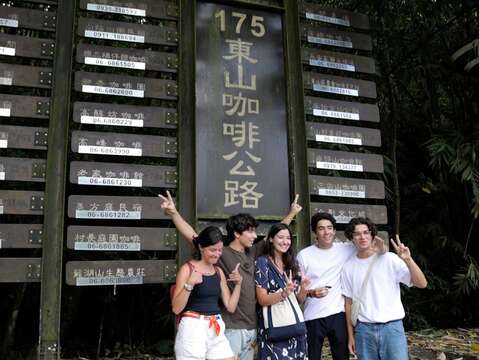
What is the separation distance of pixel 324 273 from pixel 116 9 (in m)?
2.59

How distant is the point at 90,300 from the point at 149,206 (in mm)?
2763

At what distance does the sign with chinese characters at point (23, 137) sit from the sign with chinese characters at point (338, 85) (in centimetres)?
225

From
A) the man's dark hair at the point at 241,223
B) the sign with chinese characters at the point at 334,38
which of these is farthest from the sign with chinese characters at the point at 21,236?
the sign with chinese characters at the point at 334,38

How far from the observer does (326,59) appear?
4434 millimetres

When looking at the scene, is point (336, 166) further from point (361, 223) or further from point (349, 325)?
point (349, 325)

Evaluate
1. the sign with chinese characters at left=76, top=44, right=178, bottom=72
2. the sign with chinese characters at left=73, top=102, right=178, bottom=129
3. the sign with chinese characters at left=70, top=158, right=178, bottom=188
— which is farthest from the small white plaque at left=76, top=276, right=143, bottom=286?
the sign with chinese characters at left=76, top=44, right=178, bottom=72

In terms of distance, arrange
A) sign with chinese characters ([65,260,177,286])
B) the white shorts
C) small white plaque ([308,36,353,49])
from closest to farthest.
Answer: the white shorts < sign with chinese characters ([65,260,177,286]) < small white plaque ([308,36,353,49])

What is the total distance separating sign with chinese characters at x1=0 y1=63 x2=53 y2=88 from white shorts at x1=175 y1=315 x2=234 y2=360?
2078 mm

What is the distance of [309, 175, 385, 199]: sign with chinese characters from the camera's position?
162 inches

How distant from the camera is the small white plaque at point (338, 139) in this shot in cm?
423

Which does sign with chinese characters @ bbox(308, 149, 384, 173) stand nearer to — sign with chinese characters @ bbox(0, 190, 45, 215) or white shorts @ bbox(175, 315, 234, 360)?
white shorts @ bbox(175, 315, 234, 360)

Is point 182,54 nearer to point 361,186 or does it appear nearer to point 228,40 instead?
point 228,40

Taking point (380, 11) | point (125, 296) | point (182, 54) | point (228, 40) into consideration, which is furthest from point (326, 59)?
point (125, 296)

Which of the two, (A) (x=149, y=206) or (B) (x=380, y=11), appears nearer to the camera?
(A) (x=149, y=206)
